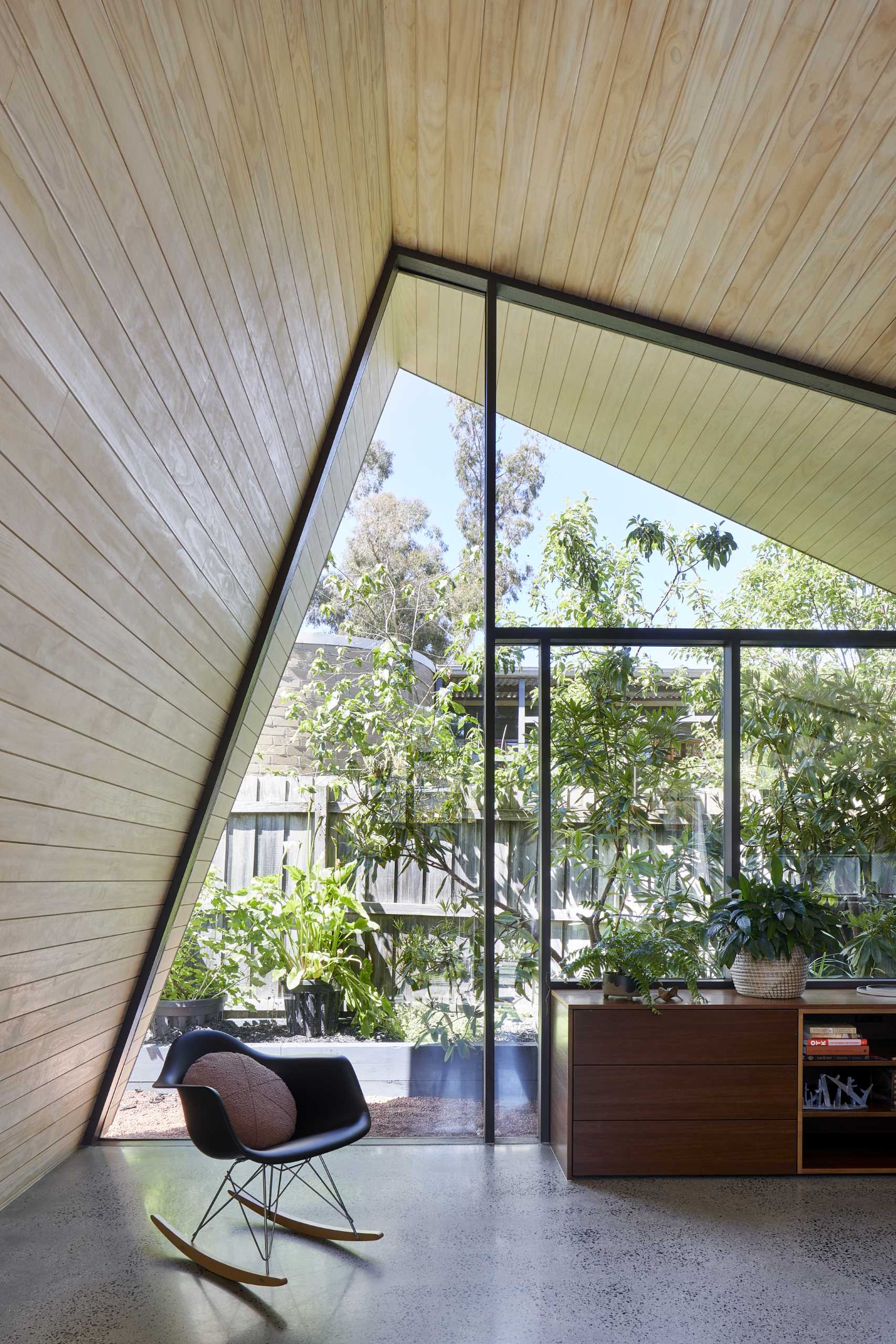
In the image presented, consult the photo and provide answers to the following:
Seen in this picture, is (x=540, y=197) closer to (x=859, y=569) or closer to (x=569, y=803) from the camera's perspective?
(x=859, y=569)

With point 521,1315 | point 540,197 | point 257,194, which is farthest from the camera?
point 540,197

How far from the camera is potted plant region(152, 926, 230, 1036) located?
14.3ft

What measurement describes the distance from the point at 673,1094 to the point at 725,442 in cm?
286

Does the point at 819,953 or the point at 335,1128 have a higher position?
the point at 819,953

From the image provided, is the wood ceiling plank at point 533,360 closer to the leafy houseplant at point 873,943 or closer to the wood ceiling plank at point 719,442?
the wood ceiling plank at point 719,442

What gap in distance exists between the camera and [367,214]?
3896mm

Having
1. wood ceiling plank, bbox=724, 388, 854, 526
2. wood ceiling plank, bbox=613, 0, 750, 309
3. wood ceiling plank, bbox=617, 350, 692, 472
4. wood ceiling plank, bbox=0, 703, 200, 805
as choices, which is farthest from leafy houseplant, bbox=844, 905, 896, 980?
wood ceiling plank, bbox=0, 703, 200, 805

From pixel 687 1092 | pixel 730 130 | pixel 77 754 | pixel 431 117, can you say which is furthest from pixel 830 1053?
pixel 431 117

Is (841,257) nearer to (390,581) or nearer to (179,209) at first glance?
(390,581)

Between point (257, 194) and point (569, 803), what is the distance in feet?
9.39

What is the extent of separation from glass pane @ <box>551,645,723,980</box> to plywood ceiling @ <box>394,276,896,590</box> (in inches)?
29.4

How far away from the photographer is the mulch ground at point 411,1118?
14.1 feet

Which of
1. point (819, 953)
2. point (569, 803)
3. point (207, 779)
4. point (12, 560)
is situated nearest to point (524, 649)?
point (569, 803)

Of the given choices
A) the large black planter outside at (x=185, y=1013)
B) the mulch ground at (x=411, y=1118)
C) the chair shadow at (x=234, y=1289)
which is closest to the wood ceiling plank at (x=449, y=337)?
the large black planter outside at (x=185, y=1013)
